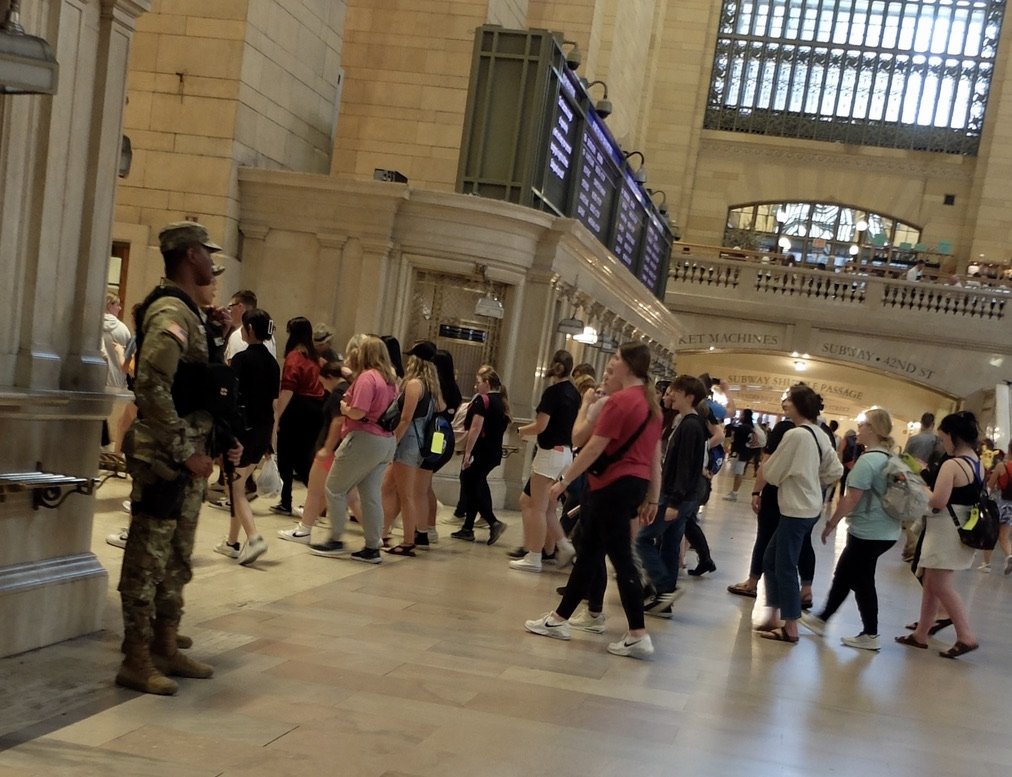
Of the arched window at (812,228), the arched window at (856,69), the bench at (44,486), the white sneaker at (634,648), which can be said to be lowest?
the white sneaker at (634,648)

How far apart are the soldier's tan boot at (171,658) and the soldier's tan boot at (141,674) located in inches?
7.9

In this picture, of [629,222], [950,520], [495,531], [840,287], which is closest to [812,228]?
[840,287]

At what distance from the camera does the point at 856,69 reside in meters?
37.6

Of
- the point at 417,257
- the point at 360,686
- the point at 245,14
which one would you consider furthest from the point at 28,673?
the point at 245,14

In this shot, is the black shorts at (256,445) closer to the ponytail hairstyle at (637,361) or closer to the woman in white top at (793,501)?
the ponytail hairstyle at (637,361)

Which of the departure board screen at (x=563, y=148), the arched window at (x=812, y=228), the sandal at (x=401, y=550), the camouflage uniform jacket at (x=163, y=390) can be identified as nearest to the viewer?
the camouflage uniform jacket at (x=163, y=390)

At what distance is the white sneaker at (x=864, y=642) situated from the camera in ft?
23.8

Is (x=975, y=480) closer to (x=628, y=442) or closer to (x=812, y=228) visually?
(x=628, y=442)

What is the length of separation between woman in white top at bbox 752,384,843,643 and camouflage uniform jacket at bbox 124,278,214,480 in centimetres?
379

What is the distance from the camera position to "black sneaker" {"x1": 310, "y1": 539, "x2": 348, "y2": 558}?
7.91 metres

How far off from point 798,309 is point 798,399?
805 inches

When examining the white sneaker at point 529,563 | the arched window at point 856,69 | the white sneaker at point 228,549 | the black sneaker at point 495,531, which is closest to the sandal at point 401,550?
the white sneaker at point 529,563

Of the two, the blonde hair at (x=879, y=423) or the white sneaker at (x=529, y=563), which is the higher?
the blonde hair at (x=879, y=423)

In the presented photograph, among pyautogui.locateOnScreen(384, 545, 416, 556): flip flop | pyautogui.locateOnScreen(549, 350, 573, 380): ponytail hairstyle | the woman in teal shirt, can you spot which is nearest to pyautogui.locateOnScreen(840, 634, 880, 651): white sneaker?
the woman in teal shirt
